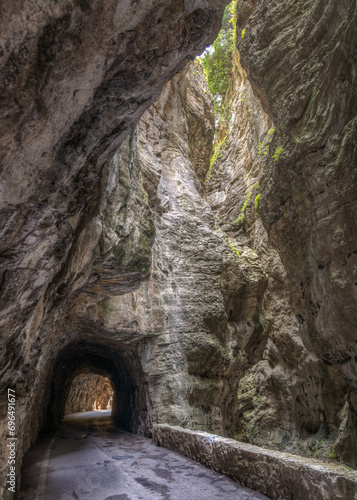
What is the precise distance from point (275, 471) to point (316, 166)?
5769mm

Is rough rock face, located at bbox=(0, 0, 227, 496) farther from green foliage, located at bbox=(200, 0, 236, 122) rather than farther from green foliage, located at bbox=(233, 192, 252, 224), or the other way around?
green foliage, located at bbox=(200, 0, 236, 122)

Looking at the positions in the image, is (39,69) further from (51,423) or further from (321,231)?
(51,423)

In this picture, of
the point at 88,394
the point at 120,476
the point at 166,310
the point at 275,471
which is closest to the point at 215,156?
the point at 166,310

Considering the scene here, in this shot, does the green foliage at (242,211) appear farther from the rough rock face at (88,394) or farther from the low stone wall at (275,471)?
the rough rock face at (88,394)

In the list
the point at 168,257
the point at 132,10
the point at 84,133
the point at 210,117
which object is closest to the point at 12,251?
the point at 84,133

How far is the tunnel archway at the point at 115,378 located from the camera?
11.3m

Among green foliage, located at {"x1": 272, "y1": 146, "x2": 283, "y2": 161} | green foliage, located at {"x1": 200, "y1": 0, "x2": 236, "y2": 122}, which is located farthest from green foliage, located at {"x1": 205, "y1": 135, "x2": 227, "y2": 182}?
green foliage, located at {"x1": 272, "y1": 146, "x2": 283, "y2": 161}

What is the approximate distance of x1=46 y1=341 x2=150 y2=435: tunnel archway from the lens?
11344mm

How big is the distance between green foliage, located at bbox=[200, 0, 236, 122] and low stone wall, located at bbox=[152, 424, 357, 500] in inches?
900

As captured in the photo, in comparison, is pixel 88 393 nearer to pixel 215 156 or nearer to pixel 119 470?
pixel 215 156

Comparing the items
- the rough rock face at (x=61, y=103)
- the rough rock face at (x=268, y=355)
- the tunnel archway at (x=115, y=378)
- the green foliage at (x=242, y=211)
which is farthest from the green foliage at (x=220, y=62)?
the rough rock face at (x=61, y=103)

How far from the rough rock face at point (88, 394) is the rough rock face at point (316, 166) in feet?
65.5

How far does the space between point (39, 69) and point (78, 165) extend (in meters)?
1.12

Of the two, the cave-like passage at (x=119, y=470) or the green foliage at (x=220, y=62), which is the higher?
the green foliage at (x=220, y=62)
